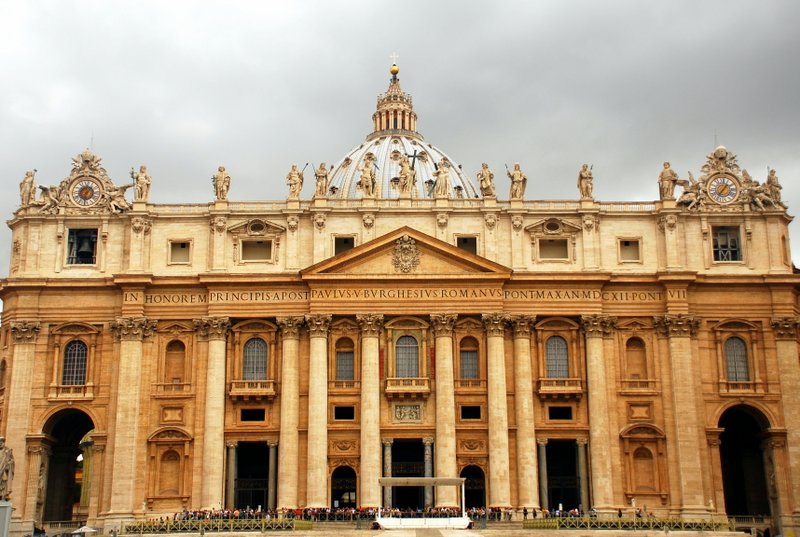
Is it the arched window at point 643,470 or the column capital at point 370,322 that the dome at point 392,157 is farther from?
the arched window at point 643,470

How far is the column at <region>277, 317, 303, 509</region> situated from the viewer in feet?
220

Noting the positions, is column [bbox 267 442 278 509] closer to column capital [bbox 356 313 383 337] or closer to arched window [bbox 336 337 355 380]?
arched window [bbox 336 337 355 380]

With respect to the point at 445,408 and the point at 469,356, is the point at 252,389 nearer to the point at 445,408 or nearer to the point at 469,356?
the point at 445,408

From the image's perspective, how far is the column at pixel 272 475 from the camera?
68062 mm

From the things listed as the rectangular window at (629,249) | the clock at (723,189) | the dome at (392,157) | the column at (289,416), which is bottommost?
the column at (289,416)

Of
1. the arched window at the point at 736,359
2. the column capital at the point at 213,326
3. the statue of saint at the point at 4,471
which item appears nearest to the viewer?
the statue of saint at the point at 4,471

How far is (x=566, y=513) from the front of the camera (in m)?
65.4

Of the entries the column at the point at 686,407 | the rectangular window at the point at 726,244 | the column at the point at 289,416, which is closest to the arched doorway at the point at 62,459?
the column at the point at 289,416

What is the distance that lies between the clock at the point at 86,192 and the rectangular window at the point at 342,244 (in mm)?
16697

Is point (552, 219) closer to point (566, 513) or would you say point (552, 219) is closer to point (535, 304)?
point (535, 304)

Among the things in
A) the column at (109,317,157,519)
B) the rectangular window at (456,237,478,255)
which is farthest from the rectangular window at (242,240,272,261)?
the rectangular window at (456,237,478,255)

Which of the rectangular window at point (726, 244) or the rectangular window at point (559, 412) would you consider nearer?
the rectangular window at point (559, 412)

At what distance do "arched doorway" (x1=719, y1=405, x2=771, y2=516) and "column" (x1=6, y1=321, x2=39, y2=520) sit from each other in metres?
46.0

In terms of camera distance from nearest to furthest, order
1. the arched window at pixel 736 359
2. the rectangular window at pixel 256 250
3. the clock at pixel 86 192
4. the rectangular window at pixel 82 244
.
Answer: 1. the arched window at pixel 736 359
2. the rectangular window at pixel 256 250
3. the rectangular window at pixel 82 244
4. the clock at pixel 86 192
